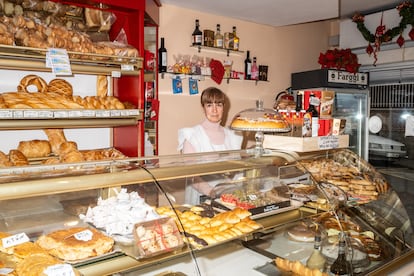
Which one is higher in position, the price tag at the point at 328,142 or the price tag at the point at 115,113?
the price tag at the point at 115,113

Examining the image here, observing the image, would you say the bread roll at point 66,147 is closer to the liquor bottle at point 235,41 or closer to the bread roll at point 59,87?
the bread roll at point 59,87

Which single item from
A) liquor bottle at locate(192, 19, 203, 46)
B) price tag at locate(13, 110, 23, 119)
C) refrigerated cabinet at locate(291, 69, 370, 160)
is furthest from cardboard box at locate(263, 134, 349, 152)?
refrigerated cabinet at locate(291, 69, 370, 160)

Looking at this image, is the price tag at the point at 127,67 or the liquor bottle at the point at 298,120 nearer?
the liquor bottle at the point at 298,120

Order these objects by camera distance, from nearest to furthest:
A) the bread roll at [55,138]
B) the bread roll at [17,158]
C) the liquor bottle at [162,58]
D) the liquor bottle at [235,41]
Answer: the bread roll at [17,158], the bread roll at [55,138], the liquor bottle at [162,58], the liquor bottle at [235,41]

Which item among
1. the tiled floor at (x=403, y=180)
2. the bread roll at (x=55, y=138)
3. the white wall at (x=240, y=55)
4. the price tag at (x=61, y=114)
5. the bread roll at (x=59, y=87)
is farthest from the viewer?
the tiled floor at (x=403, y=180)

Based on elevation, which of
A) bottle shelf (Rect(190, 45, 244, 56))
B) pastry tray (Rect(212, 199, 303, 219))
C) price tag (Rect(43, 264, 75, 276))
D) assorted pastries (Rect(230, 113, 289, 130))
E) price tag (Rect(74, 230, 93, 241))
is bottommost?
price tag (Rect(43, 264, 75, 276))

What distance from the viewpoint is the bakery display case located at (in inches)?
54.8

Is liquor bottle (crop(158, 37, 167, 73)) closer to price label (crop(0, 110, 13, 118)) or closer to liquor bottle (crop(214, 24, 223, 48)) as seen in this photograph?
liquor bottle (crop(214, 24, 223, 48))

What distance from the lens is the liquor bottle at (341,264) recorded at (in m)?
1.93

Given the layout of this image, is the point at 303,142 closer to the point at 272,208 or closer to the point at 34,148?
the point at 272,208

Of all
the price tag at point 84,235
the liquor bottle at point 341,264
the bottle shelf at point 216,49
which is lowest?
the liquor bottle at point 341,264

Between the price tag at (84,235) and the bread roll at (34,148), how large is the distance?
68.4 inches

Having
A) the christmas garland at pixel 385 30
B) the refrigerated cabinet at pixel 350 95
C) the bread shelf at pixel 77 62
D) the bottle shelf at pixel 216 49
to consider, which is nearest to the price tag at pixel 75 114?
the bread shelf at pixel 77 62

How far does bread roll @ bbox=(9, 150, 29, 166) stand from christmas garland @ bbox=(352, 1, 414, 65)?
172 inches
